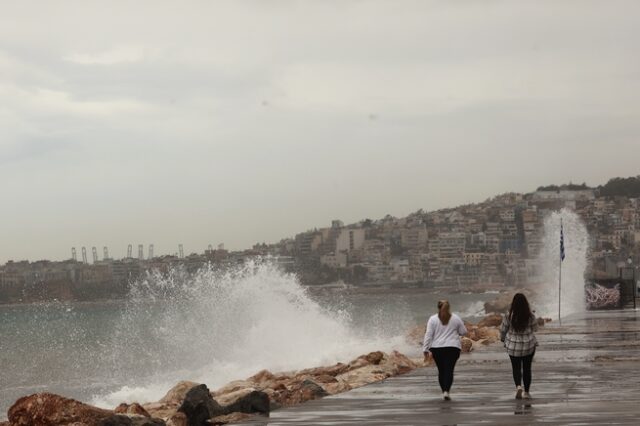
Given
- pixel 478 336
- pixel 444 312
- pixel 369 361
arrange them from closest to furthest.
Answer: pixel 444 312
pixel 369 361
pixel 478 336

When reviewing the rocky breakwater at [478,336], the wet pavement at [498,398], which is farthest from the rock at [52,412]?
the rocky breakwater at [478,336]

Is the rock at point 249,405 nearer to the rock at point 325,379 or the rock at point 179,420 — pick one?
the rock at point 179,420

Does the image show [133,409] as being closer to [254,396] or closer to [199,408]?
[199,408]

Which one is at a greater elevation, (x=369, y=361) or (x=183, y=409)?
(x=183, y=409)

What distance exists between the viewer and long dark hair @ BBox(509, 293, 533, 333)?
52.2 ft

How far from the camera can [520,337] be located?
16.1m

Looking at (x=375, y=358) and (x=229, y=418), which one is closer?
(x=229, y=418)

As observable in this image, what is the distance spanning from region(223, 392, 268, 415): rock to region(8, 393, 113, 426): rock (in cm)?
165

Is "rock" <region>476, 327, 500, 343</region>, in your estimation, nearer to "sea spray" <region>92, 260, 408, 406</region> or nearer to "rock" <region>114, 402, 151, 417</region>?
"sea spray" <region>92, 260, 408, 406</region>

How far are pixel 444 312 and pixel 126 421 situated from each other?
4.32 m

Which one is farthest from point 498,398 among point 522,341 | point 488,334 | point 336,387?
point 488,334

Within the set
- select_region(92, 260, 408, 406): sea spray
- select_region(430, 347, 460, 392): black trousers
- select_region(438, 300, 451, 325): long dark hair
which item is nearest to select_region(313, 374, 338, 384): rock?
select_region(430, 347, 460, 392): black trousers

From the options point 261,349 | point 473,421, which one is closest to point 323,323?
point 261,349

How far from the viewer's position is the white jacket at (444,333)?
53.7 feet
